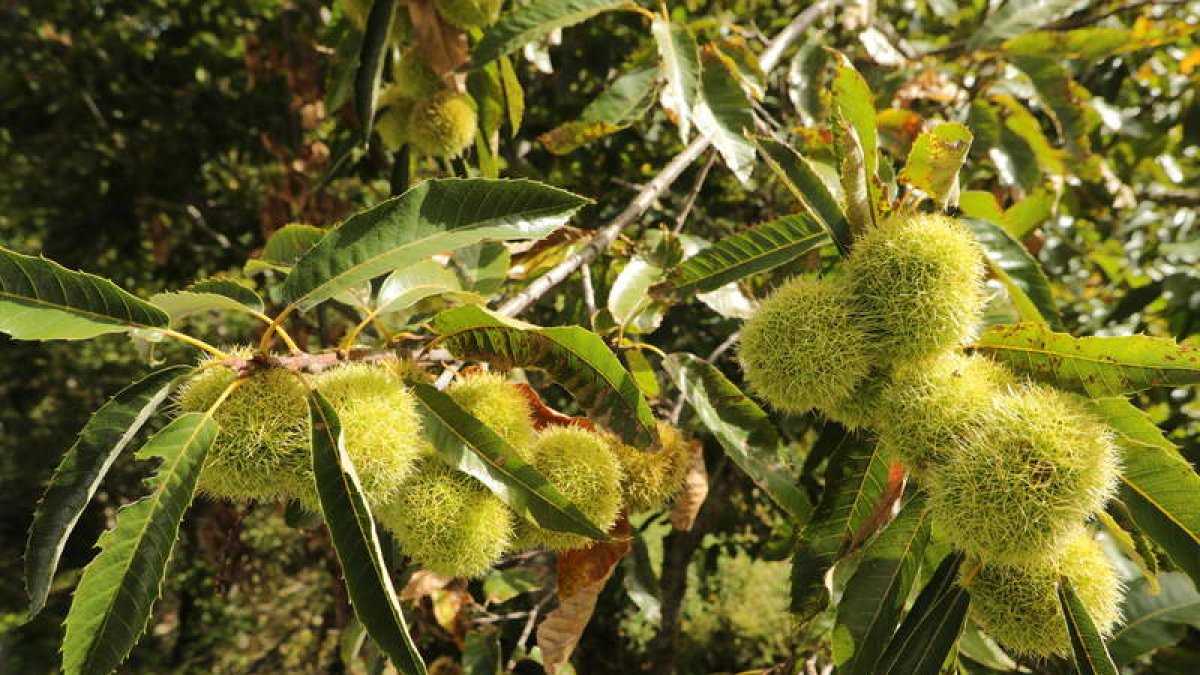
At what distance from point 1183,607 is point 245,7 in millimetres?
4122

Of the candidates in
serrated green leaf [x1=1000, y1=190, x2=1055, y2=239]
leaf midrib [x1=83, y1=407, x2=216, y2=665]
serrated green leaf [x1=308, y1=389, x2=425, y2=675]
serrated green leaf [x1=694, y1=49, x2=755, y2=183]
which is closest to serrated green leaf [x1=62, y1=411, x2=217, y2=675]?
leaf midrib [x1=83, y1=407, x2=216, y2=665]

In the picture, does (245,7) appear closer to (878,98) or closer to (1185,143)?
(878,98)

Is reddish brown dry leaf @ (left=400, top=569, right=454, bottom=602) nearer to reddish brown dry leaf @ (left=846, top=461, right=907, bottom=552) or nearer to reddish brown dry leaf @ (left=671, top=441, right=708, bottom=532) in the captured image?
reddish brown dry leaf @ (left=671, top=441, right=708, bottom=532)

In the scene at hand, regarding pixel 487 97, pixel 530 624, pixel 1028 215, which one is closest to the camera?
pixel 1028 215

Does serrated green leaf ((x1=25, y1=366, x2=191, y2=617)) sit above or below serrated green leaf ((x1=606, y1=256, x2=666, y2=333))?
above

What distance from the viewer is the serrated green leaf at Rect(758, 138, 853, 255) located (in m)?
0.99

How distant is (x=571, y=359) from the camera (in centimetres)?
98

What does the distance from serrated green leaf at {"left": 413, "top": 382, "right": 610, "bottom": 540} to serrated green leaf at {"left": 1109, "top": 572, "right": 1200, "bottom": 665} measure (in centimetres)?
109

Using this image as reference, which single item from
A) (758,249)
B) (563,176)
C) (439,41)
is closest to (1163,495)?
(758,249)

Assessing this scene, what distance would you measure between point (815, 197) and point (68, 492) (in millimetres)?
917

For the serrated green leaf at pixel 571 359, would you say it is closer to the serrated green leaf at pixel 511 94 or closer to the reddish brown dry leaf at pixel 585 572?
the reddish brown dry leaf at pixel 585 572

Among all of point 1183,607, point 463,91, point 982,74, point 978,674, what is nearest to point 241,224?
point 463,91

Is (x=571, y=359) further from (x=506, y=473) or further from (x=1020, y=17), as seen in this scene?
(x=1020, y=17)

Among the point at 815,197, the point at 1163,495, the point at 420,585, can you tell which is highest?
the point at 815,197
